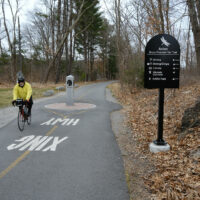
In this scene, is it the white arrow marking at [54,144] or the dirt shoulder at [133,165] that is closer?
the dirt shoulder at [133,165]

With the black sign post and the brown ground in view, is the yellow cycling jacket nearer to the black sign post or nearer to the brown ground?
the brown ground

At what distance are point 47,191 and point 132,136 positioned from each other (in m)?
4.59

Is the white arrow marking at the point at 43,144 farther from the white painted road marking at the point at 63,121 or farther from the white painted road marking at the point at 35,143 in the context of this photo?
the white painted road marking at the point at 63,121

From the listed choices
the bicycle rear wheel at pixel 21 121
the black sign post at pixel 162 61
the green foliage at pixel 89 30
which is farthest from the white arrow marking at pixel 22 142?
the green foliage at pixel 89 30

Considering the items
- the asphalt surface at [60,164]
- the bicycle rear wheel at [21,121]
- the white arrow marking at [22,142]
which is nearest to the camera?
the asphalt surface at [60,164]

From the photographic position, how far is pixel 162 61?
565 cm

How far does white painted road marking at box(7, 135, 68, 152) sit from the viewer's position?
251 inches

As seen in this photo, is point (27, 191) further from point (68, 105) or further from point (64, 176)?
point (68, 105)

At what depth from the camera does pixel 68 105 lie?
50.4 ft

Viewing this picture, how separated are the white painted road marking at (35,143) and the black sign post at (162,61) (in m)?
3.46

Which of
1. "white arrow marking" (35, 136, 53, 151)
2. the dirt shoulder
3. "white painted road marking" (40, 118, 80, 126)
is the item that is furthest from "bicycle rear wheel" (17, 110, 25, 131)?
the dirt shoulder

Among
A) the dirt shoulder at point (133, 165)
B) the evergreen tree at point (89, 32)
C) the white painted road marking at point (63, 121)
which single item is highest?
the evergreen tree at point (89, 32)

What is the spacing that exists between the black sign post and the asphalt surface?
92.4 inches

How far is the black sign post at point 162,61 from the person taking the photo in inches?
221
